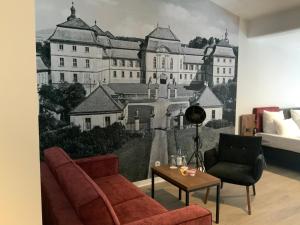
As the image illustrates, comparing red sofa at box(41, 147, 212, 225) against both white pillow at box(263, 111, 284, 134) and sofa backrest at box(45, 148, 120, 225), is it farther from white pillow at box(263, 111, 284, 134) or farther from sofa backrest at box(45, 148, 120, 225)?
white pillow at box(263, 111, 284, 134)

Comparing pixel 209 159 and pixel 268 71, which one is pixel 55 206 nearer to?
pixel 209 159

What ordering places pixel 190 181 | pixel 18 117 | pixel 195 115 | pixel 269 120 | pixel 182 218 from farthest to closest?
pixel 269 120, pixel 195 115, pixel 190 181, pixel 182 218, pixel 18 117

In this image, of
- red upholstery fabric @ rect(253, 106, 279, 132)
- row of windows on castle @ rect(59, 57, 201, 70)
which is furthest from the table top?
red upholstery fabric @ rect(253, 106, 279, 132)

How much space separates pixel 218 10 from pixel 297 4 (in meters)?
1.14

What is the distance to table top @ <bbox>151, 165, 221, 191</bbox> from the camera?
8.80 ft

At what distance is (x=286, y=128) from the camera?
15.5 feet

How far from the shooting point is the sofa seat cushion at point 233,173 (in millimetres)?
3029

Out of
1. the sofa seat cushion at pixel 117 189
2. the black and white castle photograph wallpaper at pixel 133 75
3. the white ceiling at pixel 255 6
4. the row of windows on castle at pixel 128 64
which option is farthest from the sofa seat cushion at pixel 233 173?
the white ceiling at pixel 255 6

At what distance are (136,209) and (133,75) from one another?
1945 millimetres

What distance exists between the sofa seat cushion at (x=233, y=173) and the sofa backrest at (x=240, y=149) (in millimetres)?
108

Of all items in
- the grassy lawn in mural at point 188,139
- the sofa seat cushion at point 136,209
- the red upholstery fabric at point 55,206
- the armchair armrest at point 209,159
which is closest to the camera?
the red upholstery fabric at point 55,206

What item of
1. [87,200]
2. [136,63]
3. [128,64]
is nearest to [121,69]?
[128,64]

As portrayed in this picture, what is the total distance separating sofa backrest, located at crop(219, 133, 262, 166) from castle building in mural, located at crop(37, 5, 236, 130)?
858 millimetres

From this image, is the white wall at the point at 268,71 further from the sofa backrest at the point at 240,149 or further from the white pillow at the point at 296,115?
the sofa backrest at the point at 240,149
